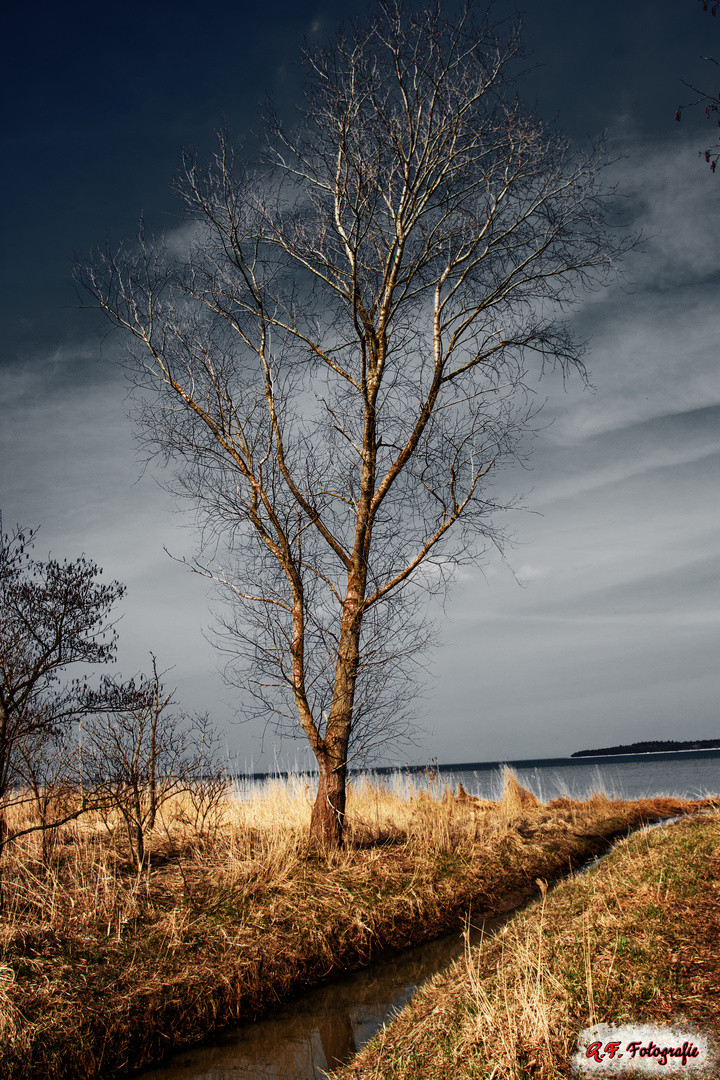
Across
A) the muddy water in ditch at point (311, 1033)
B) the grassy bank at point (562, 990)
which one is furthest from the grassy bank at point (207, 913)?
the grassy bank at point (562, 990)

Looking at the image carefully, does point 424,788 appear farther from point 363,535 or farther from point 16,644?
point 16,644

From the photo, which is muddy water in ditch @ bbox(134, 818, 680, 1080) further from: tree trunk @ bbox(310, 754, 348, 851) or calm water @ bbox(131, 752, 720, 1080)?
tree trunk @ bbox(310, 754, 348, 851)

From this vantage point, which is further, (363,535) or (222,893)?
(363,535)

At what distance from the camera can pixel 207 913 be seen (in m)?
5.71

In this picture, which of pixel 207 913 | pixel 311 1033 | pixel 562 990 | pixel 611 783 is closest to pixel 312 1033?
pixel 311 1033

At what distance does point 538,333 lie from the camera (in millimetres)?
9055

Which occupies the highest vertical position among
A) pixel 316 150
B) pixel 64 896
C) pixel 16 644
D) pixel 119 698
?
pixel 316 150

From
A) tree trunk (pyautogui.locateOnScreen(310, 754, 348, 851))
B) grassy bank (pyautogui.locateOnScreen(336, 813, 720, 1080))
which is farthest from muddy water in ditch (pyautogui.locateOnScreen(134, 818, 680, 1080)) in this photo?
tree trunk (pyautogui.locateOnScreen(310, 754, 348, 851))

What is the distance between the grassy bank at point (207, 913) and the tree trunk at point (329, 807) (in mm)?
191

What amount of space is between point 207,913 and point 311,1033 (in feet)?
4.91

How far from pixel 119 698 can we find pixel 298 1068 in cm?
470

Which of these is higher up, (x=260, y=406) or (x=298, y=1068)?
(x=260, y=406)

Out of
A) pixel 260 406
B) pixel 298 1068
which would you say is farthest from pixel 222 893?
pixel 260 406

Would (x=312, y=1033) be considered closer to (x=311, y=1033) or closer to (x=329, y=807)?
(x=311, y=1033)
